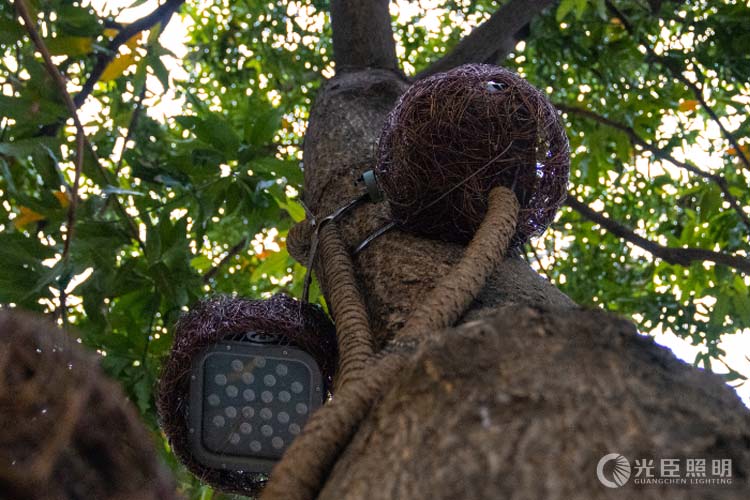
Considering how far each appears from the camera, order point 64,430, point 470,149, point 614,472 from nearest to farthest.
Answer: point 64,430 < point 614,472 < point 470,149

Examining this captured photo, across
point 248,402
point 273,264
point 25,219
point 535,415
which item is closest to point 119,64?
point 25,219

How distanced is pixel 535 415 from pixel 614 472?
0.09m

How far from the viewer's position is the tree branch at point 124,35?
275 centimetres

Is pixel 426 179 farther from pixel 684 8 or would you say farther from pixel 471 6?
pixel 471 6

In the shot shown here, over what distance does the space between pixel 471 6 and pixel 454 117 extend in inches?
136

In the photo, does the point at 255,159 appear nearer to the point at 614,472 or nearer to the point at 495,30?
the point at 495,30

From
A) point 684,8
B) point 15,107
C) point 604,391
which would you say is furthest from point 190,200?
point 684,8

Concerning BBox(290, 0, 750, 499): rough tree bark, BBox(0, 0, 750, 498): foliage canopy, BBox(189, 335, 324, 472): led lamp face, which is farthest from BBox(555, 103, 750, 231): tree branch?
BBox(290, 0, 750, 499): rough tree bark

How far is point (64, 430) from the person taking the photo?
0.56m

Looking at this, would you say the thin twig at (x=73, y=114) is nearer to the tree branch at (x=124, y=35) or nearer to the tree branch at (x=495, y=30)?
the tree branch at (x=124, y=35)

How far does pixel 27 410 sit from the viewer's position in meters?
0.58

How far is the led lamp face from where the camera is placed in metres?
1.45

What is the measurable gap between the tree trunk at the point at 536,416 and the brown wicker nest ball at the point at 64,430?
0.70 feet

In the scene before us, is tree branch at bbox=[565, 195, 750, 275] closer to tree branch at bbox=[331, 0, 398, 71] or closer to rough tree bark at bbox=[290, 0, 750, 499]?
tree branch at bbox=[331, 0, 398, 71]
